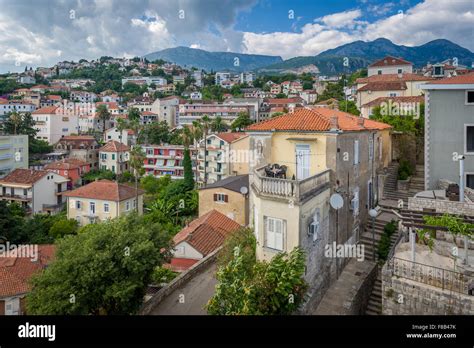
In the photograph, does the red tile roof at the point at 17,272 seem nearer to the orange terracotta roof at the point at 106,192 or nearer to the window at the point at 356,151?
the orange terracotta roof at the point at 106,192

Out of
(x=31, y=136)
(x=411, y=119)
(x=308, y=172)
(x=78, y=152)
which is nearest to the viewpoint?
(x=308, y=172)

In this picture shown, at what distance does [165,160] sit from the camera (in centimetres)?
5347

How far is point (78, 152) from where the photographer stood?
190 feet

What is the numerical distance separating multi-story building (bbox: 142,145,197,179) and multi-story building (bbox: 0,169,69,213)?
14577mm

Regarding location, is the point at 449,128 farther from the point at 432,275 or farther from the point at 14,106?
the point at 14,106

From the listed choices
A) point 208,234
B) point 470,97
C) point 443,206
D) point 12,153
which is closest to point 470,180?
point 470,97

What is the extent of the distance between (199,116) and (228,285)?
2930 inches

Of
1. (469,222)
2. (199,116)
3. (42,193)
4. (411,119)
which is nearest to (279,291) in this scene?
(469,222)

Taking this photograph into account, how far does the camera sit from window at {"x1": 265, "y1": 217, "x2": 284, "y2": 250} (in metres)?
9.29

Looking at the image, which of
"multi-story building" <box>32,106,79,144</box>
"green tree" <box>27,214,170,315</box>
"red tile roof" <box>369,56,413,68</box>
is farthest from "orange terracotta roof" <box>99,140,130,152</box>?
"green tree" <box>27,214,170,315</box>

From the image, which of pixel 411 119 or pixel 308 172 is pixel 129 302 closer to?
pixel 308 172

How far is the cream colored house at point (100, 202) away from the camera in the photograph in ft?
112

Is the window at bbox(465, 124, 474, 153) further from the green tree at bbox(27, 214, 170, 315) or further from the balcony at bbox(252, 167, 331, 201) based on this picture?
the green tree at bbox(27, 214, 170, 315)

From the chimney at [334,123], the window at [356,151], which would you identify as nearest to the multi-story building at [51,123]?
the window at [356,151]
